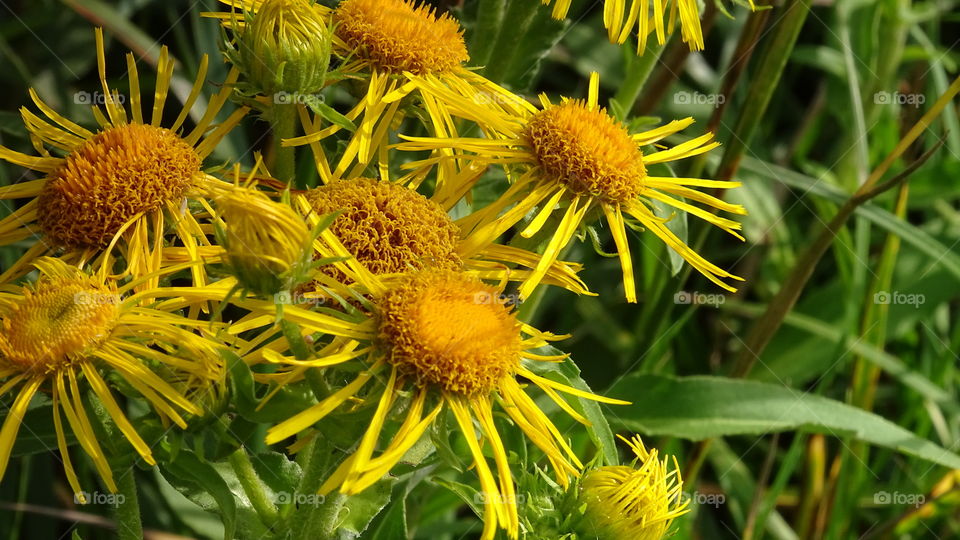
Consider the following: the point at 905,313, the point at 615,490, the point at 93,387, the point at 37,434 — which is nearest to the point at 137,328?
the point at 93,387

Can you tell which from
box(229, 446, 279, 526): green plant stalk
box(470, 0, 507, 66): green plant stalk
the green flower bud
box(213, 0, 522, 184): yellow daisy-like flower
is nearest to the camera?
box(229, 446, 279, 526): green plant stalk

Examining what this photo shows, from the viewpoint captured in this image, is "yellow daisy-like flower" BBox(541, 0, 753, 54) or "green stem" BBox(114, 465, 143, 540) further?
"yellow daisy-like flower" BBox(541, 0, 753, 54)

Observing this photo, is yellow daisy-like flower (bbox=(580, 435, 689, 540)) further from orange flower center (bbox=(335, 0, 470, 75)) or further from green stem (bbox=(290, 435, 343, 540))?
orange flower center (bbox=(335, 0, 470, 75))

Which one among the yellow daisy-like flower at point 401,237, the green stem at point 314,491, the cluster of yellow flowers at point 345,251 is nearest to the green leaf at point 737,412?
the cluster of yellow flowers at point 345,251

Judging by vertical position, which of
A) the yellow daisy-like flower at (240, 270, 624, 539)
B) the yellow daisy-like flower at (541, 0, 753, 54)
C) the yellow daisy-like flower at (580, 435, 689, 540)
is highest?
the yellow daisy-like flower at (541, 0, 753, 54)

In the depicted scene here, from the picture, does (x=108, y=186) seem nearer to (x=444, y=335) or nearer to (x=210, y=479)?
(x=210, y=479)

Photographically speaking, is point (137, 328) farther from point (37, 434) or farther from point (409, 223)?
point (409, 223)

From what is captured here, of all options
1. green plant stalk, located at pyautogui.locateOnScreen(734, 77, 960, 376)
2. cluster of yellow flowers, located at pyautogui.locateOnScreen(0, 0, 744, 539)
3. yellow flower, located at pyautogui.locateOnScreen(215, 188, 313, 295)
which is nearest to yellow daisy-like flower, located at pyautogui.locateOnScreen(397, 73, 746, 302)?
cluster of yellow flowers, located at pyautogui.locateOnScreen(0, 0, 744, 539)

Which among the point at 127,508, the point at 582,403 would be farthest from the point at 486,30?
the point at 127,508
